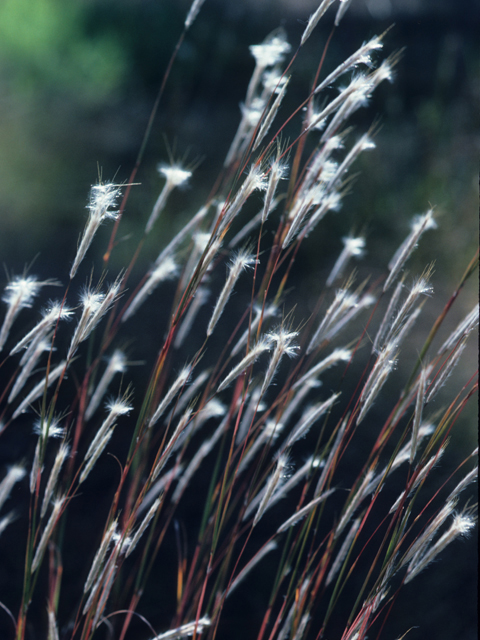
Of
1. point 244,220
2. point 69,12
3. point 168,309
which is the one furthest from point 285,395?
point 69,12

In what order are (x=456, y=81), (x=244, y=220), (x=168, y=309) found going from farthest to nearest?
(x=456, y=81) < (x=244, y=220) < (x=168, y=309)

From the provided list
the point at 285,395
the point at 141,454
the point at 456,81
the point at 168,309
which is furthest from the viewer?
the point at 456,81

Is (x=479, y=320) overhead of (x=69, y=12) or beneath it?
beneath

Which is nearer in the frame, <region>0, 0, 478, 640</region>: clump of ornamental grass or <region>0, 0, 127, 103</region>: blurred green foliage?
<region>0, 0, 478, 640</region>: clump of ornamental grass

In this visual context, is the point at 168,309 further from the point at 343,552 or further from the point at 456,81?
the point at 456,81

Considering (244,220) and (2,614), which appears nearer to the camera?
(2,614)

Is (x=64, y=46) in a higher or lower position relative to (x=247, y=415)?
higher

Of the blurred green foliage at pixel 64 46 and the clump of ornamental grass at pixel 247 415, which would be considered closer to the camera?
the clump of ornamental grass at pixel 247 415

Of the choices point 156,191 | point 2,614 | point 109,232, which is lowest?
point 2,614

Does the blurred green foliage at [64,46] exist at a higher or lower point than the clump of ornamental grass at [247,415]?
higher

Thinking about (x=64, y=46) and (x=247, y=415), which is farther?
(x=64, y=46)

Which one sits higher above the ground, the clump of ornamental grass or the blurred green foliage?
the blurred green foliage
